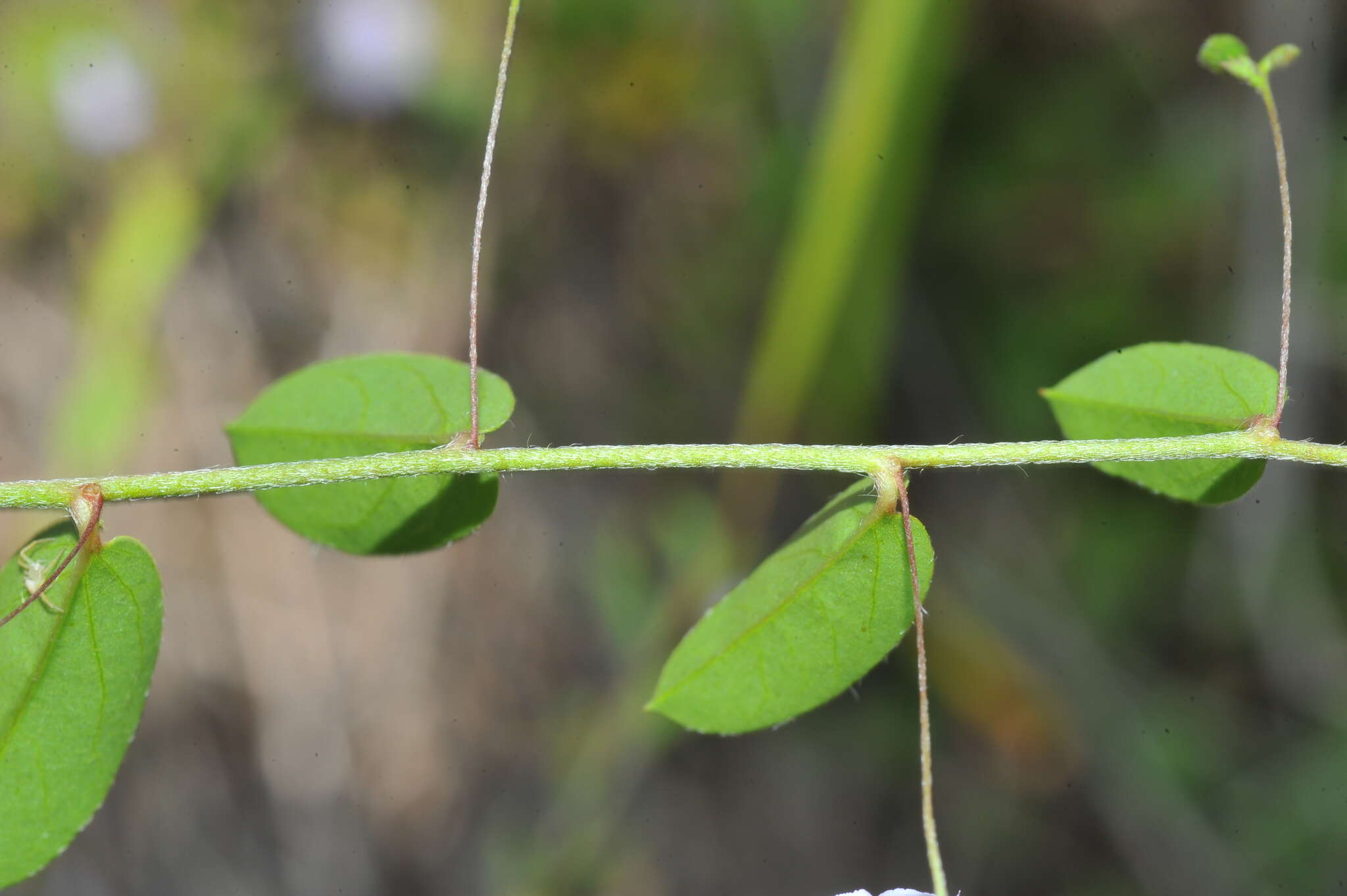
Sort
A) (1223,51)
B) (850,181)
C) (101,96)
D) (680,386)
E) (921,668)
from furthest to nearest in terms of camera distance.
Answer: (680,386)
(101,96)
(850,181)
(1223,51)
(921,668)

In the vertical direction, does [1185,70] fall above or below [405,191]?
below

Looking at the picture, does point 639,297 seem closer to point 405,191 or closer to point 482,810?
point 405,191

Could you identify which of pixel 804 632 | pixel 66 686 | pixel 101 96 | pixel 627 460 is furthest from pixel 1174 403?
pixel 101 96

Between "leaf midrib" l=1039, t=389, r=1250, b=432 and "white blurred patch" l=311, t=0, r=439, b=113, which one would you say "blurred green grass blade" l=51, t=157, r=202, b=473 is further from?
"leaf midrib" l=1039, t=389, r=1250, b=432

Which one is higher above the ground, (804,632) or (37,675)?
(37,675)

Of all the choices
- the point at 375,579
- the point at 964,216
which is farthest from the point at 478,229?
the point at 375,579

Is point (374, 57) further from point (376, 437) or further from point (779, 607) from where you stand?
point (779, 607)
